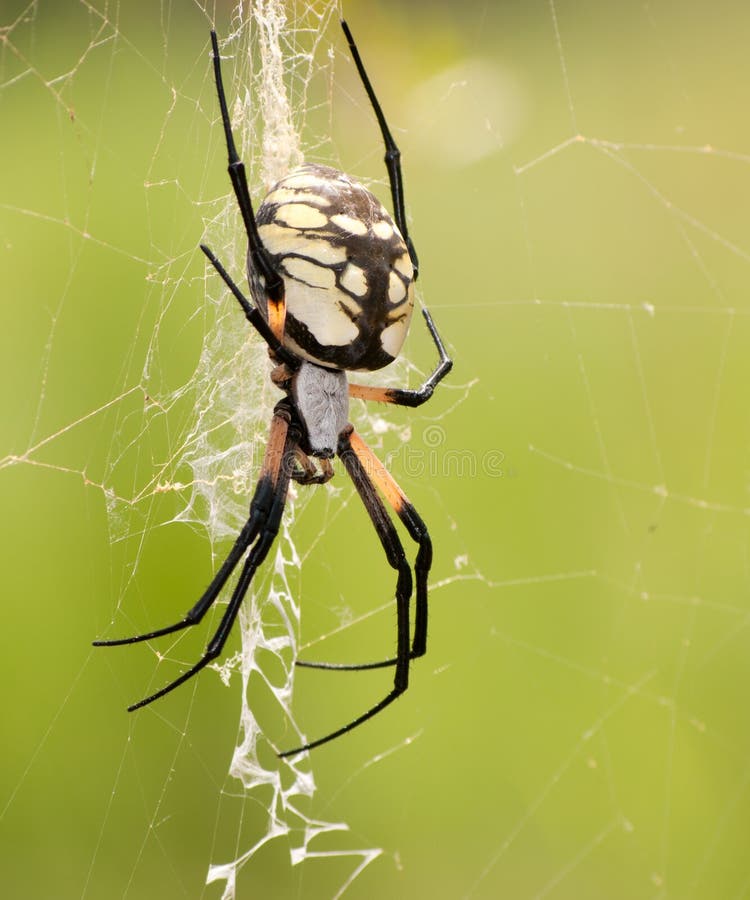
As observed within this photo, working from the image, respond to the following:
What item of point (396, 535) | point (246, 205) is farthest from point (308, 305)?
point (396, 535)

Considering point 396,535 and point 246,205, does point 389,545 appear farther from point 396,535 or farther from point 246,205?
point 246,205

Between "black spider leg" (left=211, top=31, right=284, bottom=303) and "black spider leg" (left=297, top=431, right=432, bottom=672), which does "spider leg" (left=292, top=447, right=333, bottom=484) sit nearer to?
"black spider leg" (left=297, top=431, right=432, bottom=672)

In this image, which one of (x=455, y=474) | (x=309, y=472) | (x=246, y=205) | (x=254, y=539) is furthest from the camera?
(x=455, y=474)

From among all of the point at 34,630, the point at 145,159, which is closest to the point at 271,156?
the point at 145,159

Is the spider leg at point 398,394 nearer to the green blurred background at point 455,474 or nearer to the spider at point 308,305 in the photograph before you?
the spider at point 308,305

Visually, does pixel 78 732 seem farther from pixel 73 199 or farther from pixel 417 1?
pixel 417 1

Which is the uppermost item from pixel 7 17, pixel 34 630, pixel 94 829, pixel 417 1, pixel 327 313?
pixel 417 1

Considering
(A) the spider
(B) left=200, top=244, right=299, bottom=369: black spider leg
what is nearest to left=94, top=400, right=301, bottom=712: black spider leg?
(A) the spider
